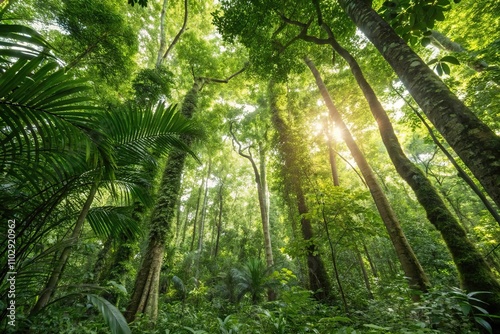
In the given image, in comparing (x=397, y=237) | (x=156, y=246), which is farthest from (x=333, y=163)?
(x=156, y=246)

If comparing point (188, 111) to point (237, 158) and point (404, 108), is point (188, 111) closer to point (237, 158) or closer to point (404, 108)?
point (404, 108)

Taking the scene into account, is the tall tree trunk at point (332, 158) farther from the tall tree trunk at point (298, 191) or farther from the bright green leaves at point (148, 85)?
the bright green leaves at point (148, 85)

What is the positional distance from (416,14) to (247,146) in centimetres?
1249

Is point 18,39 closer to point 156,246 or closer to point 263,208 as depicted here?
point 156,246

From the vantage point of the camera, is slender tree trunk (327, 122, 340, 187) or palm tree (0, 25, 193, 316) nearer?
palm tree (0, 25, 193, 316)

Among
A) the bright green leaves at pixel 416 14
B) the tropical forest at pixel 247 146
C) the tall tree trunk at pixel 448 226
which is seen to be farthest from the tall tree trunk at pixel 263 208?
the bright green leaves at pixel 416 14

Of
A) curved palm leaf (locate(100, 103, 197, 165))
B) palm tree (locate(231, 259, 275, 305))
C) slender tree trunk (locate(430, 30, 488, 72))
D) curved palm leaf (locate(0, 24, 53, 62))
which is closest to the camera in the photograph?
curved palm leaf (locate(0, 24, 53, 62))

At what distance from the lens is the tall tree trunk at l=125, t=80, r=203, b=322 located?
4098mm

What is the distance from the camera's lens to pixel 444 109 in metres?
1.48

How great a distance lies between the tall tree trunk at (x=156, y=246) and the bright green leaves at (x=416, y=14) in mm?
5322

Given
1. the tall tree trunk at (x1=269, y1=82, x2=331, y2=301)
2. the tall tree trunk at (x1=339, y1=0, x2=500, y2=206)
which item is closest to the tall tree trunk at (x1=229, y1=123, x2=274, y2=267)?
the tall tree trunk at (x1=269, y1=82, x2=331, y2=301)

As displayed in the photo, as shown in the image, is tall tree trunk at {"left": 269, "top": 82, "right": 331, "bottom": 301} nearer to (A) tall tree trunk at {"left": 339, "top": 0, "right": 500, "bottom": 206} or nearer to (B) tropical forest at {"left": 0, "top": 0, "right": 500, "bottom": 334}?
(B) tropical forest at {"left": 0, "top": 0, "right": 500, "bottom": 334}

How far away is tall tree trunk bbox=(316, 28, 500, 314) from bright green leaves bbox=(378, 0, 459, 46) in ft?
4.34

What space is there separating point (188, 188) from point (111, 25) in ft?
55.6
